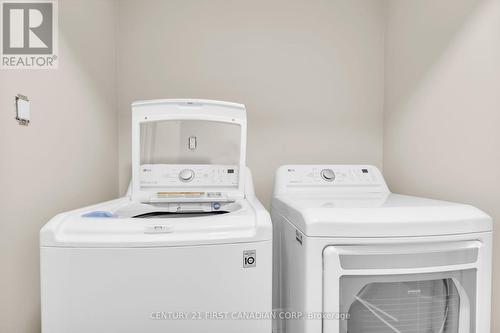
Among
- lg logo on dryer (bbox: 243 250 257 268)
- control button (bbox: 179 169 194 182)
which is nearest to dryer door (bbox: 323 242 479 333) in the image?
lg logo on dryer (bbox: 243 250 257 268)

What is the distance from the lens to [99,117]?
1580mm

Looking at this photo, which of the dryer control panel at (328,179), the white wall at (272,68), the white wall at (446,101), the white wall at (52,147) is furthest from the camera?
the white wall at (272,68)

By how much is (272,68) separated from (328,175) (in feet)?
2.61

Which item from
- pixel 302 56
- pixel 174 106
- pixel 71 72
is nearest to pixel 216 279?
pixel 174 106

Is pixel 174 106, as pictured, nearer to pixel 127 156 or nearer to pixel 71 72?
pixel 71 72

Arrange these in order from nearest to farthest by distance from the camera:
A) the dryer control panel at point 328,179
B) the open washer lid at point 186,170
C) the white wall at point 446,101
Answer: the white wall at point 446,101
the open washer lid at point 186,170
the dryer control panel at point 328,179

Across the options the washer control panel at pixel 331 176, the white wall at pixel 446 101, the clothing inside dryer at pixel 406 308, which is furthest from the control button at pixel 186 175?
the white wall at pixel 446 101

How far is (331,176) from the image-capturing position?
5.17ft

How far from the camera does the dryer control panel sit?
154 cm

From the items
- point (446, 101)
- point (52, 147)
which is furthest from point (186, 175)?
point (446, 101)

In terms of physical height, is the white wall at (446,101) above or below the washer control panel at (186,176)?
above

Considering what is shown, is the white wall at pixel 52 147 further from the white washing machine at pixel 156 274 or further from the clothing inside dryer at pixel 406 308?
the clothing inside dryer at pixel 406 308

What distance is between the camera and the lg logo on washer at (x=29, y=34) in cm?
101

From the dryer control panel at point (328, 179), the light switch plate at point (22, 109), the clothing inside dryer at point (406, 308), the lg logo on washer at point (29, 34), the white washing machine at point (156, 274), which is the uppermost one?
the lg logo on washer at point (29, 34)
